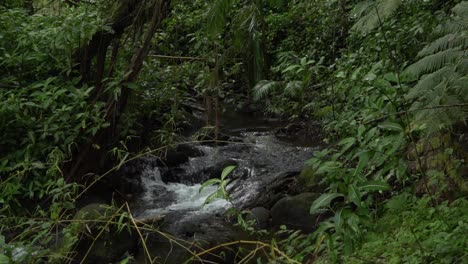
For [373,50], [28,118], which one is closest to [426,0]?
[373,50]

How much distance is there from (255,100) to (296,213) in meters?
1.51

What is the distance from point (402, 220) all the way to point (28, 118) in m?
3.81

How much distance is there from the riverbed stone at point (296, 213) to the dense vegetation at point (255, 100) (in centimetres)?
35

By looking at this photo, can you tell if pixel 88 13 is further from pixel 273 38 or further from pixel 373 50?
pixel 273 38

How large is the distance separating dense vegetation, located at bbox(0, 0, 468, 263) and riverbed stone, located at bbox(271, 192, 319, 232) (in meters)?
0.35

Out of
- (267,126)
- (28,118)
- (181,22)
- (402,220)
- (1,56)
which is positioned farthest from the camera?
(267,126)

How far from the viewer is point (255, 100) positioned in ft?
17.7

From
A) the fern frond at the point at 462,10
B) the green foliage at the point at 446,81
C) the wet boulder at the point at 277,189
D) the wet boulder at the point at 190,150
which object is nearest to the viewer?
the green foliage at the point at 446,81

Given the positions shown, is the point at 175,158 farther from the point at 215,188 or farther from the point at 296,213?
the point at 296,213

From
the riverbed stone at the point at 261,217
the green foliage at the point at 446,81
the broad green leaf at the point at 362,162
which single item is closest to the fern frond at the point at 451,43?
the green foliage at the point at 446,81

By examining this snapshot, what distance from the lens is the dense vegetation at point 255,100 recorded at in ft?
9.00

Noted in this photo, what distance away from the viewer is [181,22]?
824cm

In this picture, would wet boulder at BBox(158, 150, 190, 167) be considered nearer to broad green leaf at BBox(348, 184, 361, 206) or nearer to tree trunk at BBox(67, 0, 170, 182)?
tree trunk at BBox(67, 0, 170, 182)

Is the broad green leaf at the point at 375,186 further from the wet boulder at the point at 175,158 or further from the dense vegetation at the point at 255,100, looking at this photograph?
the wet boulder at the point at 175,158
